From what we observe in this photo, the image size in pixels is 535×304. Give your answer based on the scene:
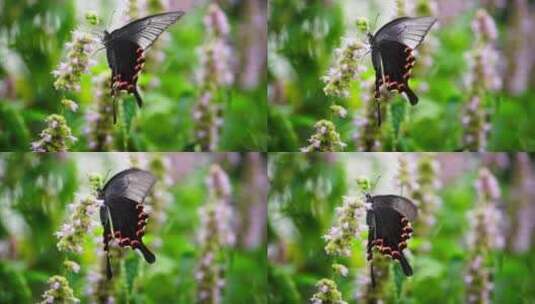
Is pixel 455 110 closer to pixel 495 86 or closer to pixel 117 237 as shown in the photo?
pixel 495 86

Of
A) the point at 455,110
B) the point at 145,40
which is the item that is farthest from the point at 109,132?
the point at 455,110

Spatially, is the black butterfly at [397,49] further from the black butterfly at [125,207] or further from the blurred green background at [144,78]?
the black butterfly at [125,207]

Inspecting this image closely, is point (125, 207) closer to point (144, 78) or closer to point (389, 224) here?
point (144, 78)

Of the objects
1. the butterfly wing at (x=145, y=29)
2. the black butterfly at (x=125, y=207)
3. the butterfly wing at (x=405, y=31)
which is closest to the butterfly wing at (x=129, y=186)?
the black butterfly at (x=125, y=207)

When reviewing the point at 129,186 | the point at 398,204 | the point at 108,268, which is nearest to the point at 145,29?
the point at 129,186

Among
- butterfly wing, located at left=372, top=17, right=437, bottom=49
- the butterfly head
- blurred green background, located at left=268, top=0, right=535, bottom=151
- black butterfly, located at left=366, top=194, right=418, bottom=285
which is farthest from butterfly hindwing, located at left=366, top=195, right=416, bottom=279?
the butterfly head

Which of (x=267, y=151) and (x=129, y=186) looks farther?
(x=267, y=151)
